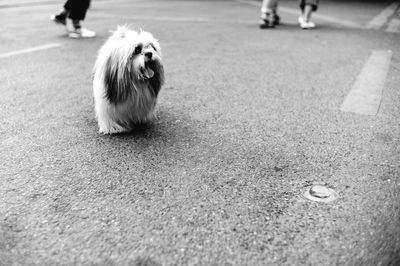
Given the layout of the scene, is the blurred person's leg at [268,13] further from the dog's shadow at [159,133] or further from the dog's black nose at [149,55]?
the dog's black nose at [149,55]

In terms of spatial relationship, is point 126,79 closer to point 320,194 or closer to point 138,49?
point 138,49

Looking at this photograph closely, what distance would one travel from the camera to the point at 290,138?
3.26 meters

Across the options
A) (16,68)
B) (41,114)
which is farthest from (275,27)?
(41,114)

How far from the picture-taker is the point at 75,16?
279 inches

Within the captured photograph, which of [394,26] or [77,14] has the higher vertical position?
[394,26]

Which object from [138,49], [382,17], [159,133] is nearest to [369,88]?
[159,133]

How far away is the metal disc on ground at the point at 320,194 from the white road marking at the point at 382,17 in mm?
6728

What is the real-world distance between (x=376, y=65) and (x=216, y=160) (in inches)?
140

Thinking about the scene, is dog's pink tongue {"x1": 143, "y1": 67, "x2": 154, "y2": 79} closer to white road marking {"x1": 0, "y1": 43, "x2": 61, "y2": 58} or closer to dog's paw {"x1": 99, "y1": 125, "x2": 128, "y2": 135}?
dog's paw {"x1": 99, "y1": 125, "x2": 128, "y2": 135}

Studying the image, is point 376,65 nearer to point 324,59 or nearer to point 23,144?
point 324,59

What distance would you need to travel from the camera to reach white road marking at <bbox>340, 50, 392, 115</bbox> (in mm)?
3857

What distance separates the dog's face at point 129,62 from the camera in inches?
118

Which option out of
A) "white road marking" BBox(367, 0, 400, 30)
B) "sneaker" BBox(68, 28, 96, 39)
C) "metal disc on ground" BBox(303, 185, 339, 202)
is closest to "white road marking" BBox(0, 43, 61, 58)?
"sneaker" BBox(68, 28, 96, 39)

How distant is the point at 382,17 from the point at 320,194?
8.71m
